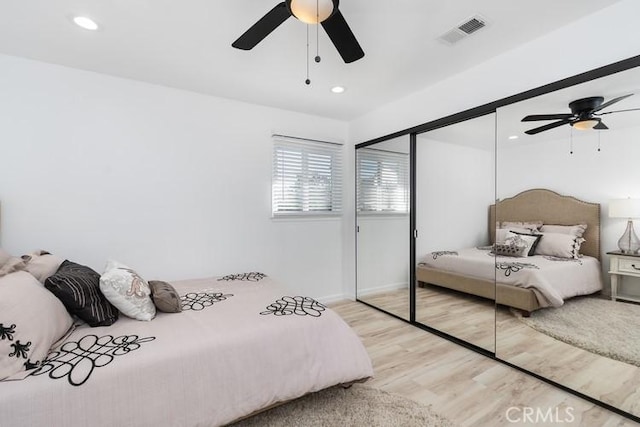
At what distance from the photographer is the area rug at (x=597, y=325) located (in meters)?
1.85

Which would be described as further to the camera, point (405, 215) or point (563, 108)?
point (405, 215)

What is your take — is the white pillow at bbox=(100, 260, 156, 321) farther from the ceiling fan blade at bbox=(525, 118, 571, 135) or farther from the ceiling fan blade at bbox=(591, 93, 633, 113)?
the ceiling fan blade at bbox=(591, 93, 633, 113)

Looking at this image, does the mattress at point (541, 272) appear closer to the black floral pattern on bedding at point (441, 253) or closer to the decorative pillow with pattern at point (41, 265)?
the black floral pattern on bedding at point (441, 253)

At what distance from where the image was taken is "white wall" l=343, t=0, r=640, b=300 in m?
1.83

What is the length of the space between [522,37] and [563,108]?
23.6 inches

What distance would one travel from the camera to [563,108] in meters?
2.10

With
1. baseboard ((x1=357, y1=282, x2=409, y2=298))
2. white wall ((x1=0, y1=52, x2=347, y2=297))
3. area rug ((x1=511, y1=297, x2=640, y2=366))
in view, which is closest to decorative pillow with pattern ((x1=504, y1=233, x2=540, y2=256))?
area rug ((x1=511, y1=297, x2=640, y2=366))

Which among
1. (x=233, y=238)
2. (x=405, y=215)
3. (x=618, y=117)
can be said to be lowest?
(x=233, y=238)

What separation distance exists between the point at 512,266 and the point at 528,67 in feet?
5.11

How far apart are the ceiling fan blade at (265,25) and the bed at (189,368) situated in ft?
5.40

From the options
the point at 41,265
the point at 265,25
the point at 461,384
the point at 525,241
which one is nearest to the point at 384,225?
the point at 525,241

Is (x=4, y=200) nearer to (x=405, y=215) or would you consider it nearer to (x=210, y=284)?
(x=210, y=284)

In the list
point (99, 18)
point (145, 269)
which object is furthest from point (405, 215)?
point (99, 18)

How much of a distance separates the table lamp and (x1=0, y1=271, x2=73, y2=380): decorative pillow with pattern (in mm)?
3318
